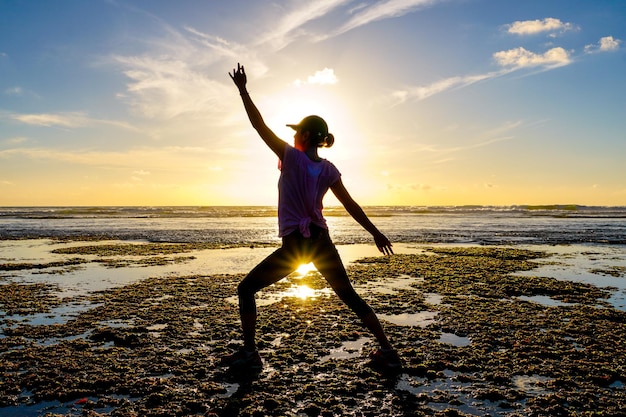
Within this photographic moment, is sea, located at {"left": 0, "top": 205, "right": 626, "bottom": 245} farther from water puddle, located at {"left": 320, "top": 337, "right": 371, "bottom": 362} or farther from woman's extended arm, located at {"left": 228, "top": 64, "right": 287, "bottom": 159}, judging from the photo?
woman's extended arm, located at {"left": 228, "top": 64, "right": 287, "bottom": 159}

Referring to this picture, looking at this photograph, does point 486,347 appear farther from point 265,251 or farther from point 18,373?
point 265,251

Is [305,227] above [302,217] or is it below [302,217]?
below

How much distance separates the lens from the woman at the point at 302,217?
4.82 meters

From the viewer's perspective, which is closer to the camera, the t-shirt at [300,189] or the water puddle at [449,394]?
the water puddle at [449,394]

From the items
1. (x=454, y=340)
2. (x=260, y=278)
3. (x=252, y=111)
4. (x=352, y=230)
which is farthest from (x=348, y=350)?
(x=352, y=230)

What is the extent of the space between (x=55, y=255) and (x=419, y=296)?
16149mm

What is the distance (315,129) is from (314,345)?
10.8ft

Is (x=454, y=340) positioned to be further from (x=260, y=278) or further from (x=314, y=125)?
(x=314, y=125)

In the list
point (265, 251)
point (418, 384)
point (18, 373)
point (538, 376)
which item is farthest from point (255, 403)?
point (265, 251)

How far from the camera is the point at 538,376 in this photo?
532 cm

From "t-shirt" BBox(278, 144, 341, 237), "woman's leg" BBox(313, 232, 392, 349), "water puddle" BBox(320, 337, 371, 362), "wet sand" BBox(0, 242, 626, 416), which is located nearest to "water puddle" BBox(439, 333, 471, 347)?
"wet sand" BBox(0, 242, 626, 416)

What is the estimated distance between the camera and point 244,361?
5449 mm

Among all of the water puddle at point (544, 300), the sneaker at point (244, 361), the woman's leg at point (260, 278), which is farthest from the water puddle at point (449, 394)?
the water puddle at point (544, 300)

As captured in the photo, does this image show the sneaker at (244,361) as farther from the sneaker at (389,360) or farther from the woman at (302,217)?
the sneaker at (389,360)
